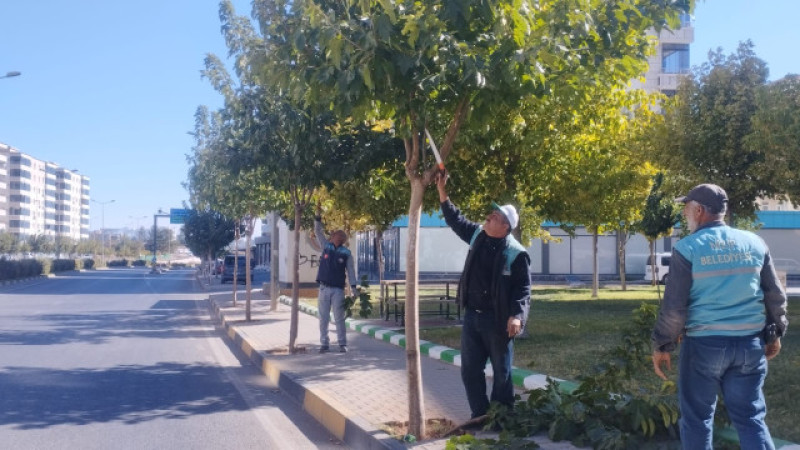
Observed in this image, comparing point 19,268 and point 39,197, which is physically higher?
point 39,197

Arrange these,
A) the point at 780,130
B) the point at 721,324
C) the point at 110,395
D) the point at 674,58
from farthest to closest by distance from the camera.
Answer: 1. the point at 674,58
2. the point at 780,130
3. the point at 110,395
4. the point at 721,324

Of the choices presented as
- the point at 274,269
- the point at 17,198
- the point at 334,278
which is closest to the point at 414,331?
the point at 334,278

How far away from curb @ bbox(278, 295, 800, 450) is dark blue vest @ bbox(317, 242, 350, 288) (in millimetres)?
1649

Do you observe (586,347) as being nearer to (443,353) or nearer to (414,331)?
(443,353)

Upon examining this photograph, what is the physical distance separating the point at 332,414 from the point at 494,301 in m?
2.45

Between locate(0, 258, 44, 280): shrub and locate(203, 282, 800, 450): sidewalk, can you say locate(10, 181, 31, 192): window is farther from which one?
locate(203, 282, 800, 450): sidewalk

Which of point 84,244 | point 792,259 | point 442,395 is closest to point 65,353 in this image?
point 442,395

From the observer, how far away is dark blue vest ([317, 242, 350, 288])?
11672mm

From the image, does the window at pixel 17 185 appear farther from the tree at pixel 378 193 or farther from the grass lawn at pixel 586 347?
the tree at pixel 378 193

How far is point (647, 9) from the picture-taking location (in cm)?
662

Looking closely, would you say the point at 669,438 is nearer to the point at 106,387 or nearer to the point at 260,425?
the point at 260,425

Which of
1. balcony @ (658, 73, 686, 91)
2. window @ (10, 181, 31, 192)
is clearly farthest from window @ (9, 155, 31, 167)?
balcony @ (658, 73, 686, 91)

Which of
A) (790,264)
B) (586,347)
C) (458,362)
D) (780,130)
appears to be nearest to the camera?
(458,362)

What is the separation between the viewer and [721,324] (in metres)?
4.20
